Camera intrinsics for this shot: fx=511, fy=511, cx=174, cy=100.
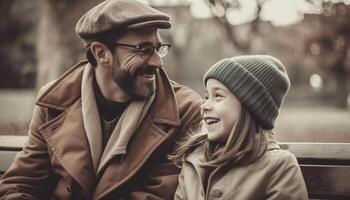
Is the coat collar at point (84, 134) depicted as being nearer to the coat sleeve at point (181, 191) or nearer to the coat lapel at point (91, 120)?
the coat lapel at point (91, 120)

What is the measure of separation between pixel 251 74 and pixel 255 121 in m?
0.25

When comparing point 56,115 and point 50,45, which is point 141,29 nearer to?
point 56,115

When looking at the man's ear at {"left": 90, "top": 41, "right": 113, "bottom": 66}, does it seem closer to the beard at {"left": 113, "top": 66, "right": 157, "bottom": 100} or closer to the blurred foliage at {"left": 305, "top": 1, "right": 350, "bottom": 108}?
the beard at {"left": 113, "top": 66, "right": 157, "bottom": 100}

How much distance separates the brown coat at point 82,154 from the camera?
305 cm

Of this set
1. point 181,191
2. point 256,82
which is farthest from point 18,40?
point 256,82

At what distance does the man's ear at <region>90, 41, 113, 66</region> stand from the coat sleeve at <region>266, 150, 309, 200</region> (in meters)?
1.32

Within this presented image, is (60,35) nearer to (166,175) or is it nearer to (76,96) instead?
(76,96)

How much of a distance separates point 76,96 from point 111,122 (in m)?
0.32

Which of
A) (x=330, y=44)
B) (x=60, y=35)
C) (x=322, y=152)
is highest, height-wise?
(x=322, y=152)

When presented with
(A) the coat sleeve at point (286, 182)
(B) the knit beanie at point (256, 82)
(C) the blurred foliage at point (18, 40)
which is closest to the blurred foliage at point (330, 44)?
(C) the blurred foliage at point (18, 40)

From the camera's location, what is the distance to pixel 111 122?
325 cm

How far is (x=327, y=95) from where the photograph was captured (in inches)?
1563

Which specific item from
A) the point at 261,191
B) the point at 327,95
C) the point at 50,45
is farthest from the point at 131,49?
the point at 327,95

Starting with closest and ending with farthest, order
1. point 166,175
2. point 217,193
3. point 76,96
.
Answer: point 217,193, point 166,175, point 76,96
